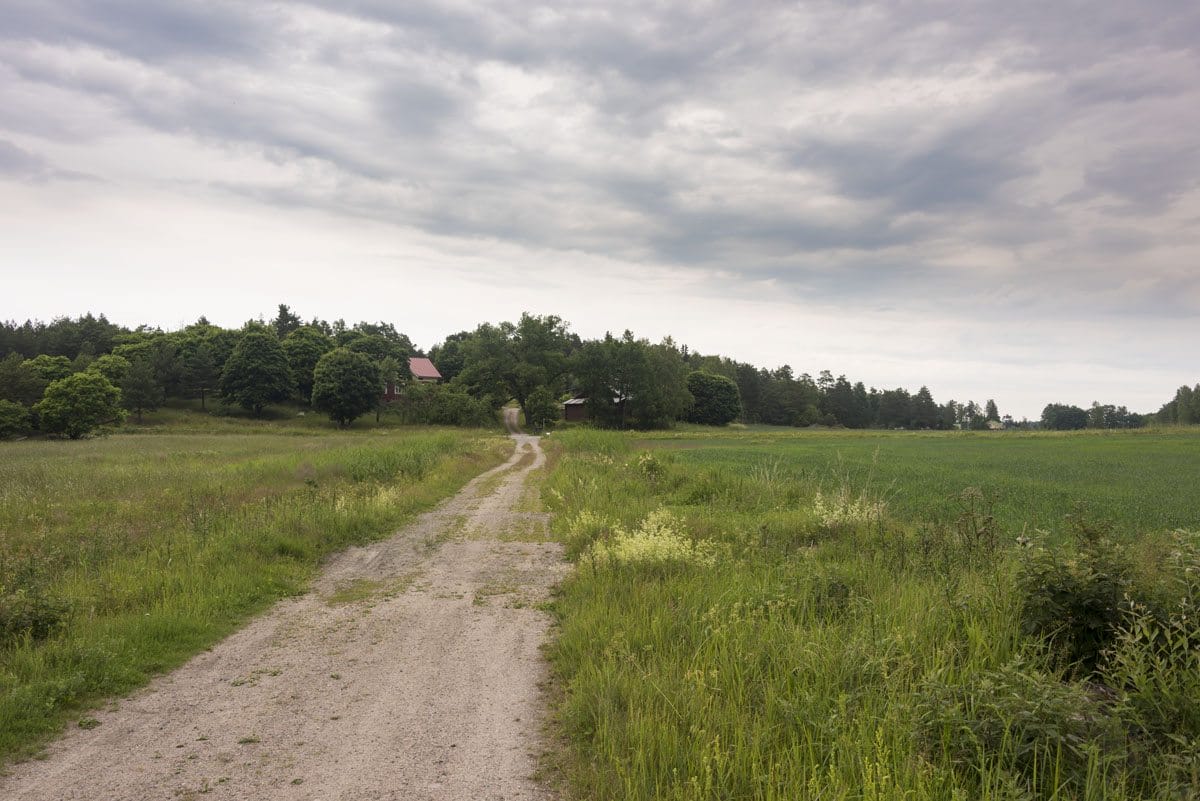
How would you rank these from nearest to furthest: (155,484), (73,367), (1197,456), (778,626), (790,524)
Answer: (778,626), (790,524), (155,484), (1197,456), (73,367)

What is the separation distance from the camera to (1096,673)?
5125 mm

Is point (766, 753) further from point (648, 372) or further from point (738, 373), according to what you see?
point (738, 373)

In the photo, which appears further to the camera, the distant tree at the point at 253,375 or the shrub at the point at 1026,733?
the distant tree at the point at 253,375

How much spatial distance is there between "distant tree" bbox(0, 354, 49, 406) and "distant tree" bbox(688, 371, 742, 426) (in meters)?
86.9

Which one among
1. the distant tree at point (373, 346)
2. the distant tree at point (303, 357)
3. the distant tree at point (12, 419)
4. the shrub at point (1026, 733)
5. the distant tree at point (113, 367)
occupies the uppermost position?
the distant tree at point (373, 346)

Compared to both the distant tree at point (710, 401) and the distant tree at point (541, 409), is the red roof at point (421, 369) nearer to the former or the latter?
the distant tree at point (541, 409)

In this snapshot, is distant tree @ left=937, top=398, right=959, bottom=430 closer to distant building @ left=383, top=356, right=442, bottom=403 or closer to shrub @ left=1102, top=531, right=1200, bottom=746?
distant building @ left=383, top=356, right=442, bottom=403

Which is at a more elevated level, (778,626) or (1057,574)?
(1057,574)

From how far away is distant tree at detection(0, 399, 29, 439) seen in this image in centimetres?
5662

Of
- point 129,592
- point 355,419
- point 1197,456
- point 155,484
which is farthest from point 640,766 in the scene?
point 355,419

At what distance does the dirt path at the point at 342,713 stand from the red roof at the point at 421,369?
10435cm

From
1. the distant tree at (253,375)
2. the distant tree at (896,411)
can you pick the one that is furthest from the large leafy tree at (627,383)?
the distant tree at (896,411)

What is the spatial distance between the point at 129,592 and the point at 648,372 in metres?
79.9

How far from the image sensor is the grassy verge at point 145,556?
20.1 feet
